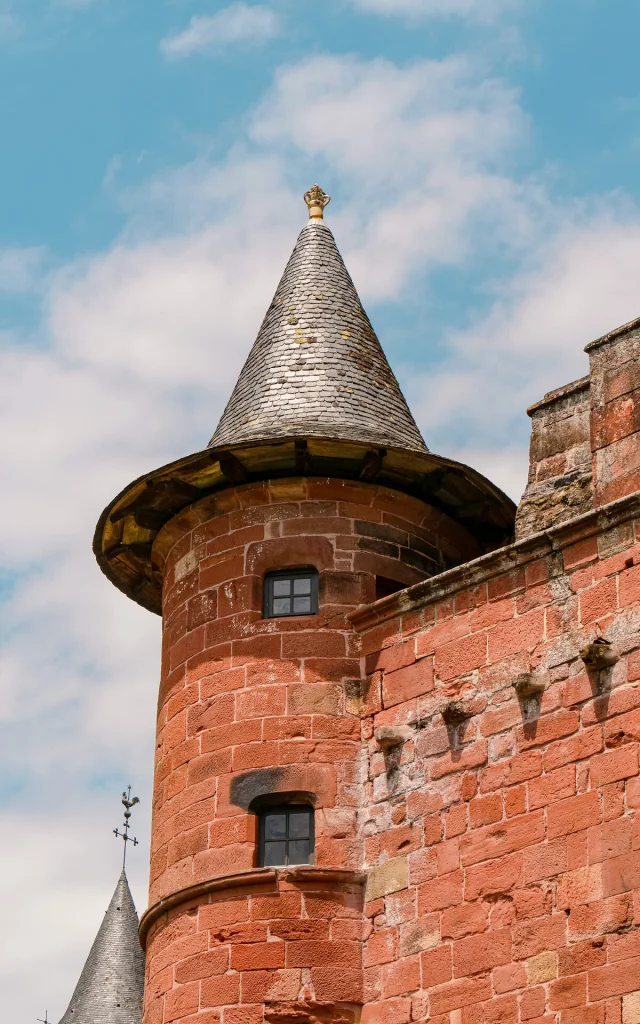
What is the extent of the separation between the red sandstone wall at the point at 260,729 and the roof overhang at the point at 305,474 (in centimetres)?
14

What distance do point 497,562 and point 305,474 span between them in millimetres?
2366

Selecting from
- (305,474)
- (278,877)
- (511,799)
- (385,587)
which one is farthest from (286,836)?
(305,474)

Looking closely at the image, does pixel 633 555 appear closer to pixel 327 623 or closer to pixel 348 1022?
pixel 327 623

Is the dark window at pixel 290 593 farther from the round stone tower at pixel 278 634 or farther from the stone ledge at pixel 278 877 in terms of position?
the stone ledge at pixel 278 877

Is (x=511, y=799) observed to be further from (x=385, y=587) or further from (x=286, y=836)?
(x=385, y=587)

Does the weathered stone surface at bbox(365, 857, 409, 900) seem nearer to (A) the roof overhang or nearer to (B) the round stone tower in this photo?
(B) the round stone tower

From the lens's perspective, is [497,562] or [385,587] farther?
[385,587]

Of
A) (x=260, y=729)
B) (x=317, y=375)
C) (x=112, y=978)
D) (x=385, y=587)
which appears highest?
(x=317, y=375)

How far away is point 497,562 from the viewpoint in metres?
14.9

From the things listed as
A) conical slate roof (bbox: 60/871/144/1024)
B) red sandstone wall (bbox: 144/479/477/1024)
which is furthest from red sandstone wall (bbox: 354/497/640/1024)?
conical slate roof (bbox: 60/871/144/1024)

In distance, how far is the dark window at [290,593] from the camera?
16.1 meters

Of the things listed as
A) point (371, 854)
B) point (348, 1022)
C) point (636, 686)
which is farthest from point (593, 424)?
point (348, 1022)

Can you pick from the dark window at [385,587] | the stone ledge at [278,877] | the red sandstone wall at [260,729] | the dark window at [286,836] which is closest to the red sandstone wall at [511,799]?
the stone ledge at [278,877]

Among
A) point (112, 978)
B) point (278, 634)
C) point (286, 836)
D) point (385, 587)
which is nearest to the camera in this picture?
point (286, 836)
